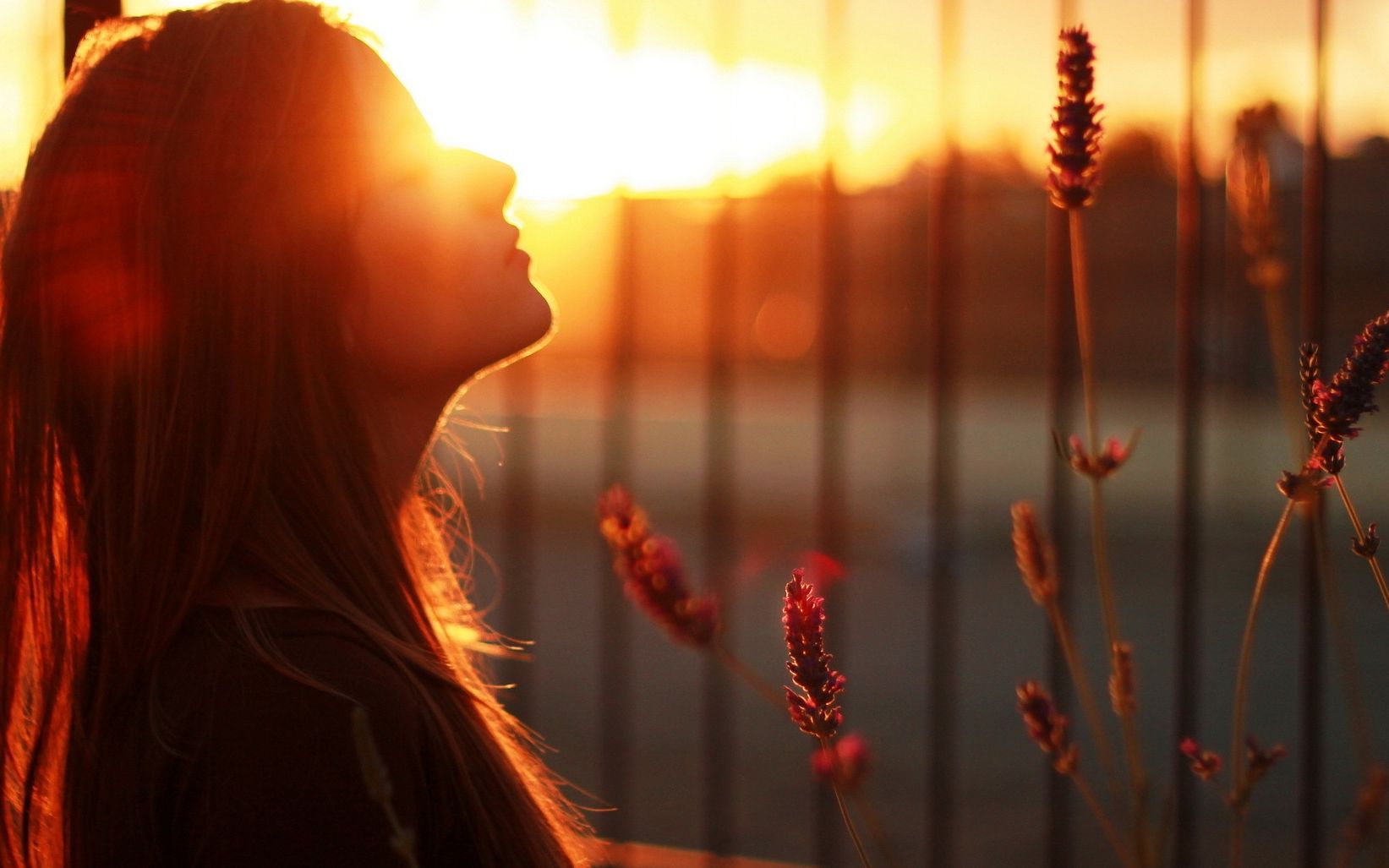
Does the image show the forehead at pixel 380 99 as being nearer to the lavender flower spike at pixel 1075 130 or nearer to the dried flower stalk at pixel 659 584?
the dried flower stalk at pixel 659 584

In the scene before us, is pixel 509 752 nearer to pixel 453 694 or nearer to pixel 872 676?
pixel 453 694

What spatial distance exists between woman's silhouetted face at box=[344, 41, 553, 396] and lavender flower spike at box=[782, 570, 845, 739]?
557 mm

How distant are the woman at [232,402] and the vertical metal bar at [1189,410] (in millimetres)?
1108

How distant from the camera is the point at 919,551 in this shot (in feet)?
39.5

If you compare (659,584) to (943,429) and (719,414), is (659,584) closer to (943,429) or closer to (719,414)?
(943,429)

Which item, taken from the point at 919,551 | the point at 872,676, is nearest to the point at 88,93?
the point at 872,676

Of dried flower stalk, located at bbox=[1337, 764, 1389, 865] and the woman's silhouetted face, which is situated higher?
the woman's silhouetted face

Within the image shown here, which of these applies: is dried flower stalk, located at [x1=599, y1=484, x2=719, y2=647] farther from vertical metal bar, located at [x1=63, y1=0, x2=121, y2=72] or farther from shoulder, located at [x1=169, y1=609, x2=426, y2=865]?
vertical metal bar, located at [x1=63, y1=0, x2=121, y2=72]

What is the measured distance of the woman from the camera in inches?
44.4

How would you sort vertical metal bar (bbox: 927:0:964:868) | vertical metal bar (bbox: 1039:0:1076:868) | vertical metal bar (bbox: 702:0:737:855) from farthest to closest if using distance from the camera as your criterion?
vertical metal bar (bbox: 702:0:737:855) → vertical metal bar (bbox: 927:0:964:868) → vertical metal bar (bbox: 1039:0:1076:868)

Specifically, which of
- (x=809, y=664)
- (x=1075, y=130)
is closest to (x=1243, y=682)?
(x=809, y=664)

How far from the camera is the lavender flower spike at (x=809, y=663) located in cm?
89

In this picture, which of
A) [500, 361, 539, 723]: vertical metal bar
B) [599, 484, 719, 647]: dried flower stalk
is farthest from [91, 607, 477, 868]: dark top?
[500, 361, 539, 723]: vertical metal bar

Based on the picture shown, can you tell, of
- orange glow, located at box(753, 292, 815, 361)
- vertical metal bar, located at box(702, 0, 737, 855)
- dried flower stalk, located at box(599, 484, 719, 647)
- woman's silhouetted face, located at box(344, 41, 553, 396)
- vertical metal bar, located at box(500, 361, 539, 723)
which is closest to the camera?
dried flower stalk, located at box(599, 484, 719, 647)
